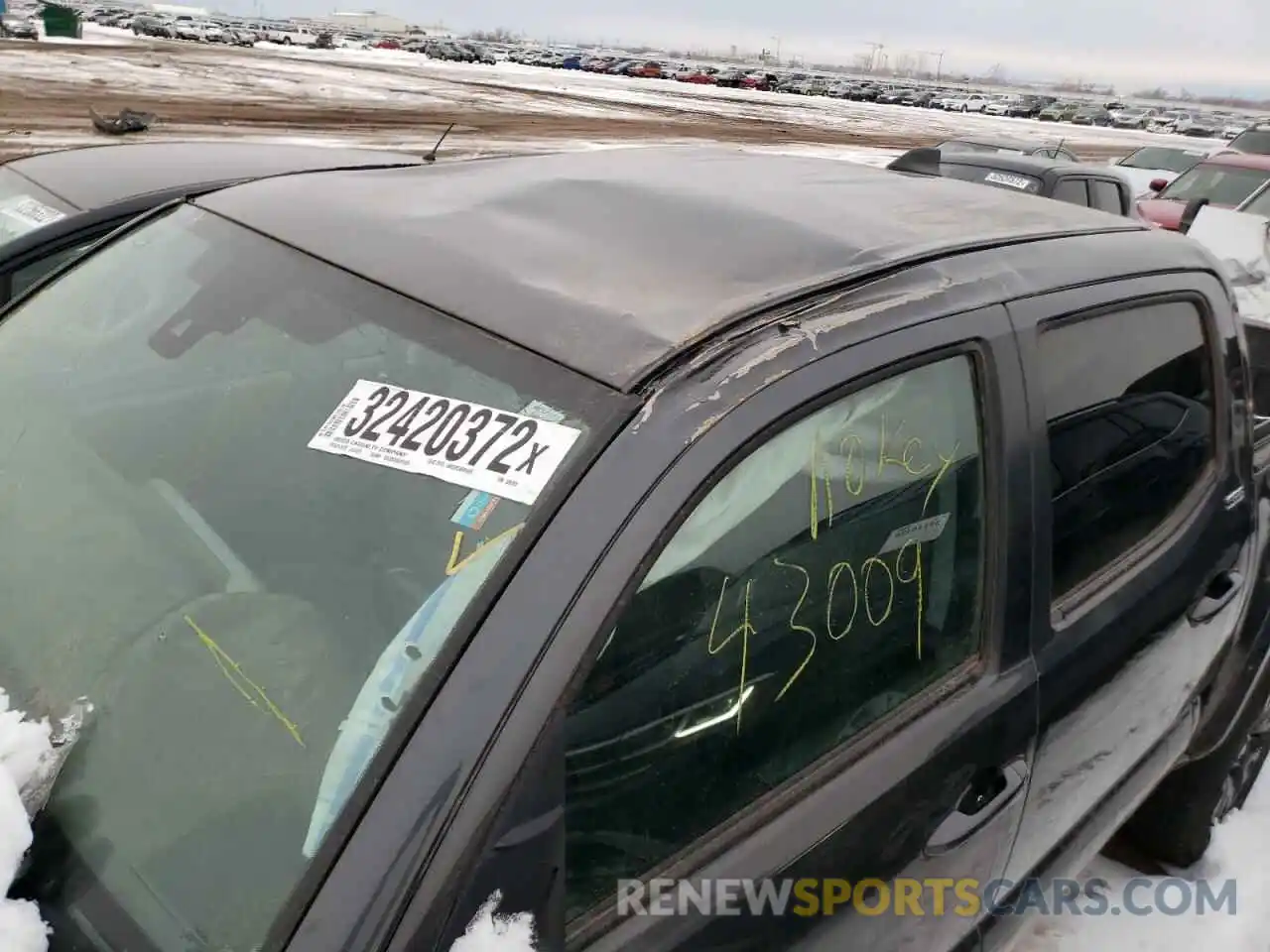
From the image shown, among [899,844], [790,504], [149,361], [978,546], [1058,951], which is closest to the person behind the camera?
[790,504]

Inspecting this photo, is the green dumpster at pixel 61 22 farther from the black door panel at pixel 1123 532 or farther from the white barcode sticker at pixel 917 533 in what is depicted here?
the white barcode sticker at pixel 917 533

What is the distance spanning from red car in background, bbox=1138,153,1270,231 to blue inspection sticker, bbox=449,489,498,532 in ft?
37.7

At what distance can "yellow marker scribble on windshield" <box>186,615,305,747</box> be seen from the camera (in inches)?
45.6

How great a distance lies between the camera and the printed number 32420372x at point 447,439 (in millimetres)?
1184

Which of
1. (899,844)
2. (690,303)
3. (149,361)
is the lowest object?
(899,844)

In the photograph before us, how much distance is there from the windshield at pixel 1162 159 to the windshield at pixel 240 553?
18.3 m

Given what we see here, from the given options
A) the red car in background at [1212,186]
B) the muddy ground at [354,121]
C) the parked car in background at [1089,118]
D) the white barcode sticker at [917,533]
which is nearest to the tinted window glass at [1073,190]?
the red car in background at [1212,186]

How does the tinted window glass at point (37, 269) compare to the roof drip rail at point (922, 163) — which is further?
the roof drip rail at point (922, 163)

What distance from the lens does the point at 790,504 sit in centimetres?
135

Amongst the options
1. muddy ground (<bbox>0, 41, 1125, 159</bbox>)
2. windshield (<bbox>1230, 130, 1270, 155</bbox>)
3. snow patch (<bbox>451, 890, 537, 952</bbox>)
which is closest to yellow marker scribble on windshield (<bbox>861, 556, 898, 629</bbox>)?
snow patch (<bbox>451, 890, 537, 952</bbox>)

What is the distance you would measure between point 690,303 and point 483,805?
2.42ft

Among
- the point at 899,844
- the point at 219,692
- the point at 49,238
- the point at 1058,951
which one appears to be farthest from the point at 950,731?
the point at 49,238

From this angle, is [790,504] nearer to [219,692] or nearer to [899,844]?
[899,844]

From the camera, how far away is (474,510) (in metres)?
1.19
